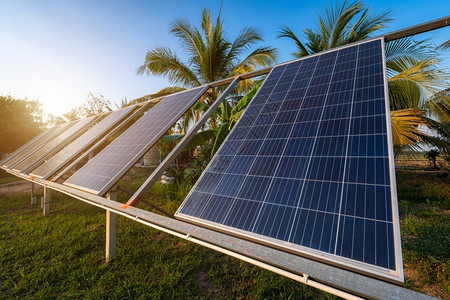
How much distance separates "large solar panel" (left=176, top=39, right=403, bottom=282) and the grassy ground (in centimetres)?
231

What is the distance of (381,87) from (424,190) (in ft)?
30.5

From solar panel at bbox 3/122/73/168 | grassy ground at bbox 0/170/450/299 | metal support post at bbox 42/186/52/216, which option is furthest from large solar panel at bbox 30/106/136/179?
solar panel at bbox 3/122/73/168

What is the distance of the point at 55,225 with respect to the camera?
647 centimetres

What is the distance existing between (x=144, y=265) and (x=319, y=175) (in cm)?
421

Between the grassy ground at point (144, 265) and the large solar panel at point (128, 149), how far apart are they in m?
1.88

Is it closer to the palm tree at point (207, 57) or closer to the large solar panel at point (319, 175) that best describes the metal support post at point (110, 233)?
the large solar panel at point (319, 175)

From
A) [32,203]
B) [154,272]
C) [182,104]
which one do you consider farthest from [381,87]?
[32,203]

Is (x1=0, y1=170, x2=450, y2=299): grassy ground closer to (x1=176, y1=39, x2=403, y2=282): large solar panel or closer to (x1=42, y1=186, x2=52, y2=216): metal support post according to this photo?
(x1=42, y1=186, x2=52, y2=216): metal support post

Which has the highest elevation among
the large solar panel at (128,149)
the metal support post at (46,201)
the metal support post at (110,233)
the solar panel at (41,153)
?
the large solar panel at (128,149)

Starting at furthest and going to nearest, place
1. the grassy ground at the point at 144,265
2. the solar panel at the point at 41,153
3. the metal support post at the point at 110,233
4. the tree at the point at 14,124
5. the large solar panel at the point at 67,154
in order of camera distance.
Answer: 1. the tree at the point at 14,124
2. the solar panel at the point at 41,153
3. the large solar panel at the point at 67,154
4. the metal support post at the point at 110,233
5. the grassy ground at the point at 144,265

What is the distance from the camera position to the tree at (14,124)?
20.2 metres

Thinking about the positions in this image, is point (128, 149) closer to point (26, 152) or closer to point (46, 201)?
point (46, 201)

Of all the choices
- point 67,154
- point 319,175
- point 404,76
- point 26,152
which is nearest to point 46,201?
point 67,154

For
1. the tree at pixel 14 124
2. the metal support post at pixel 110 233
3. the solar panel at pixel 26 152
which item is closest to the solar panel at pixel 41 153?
the solar panel at pixel 26 152
